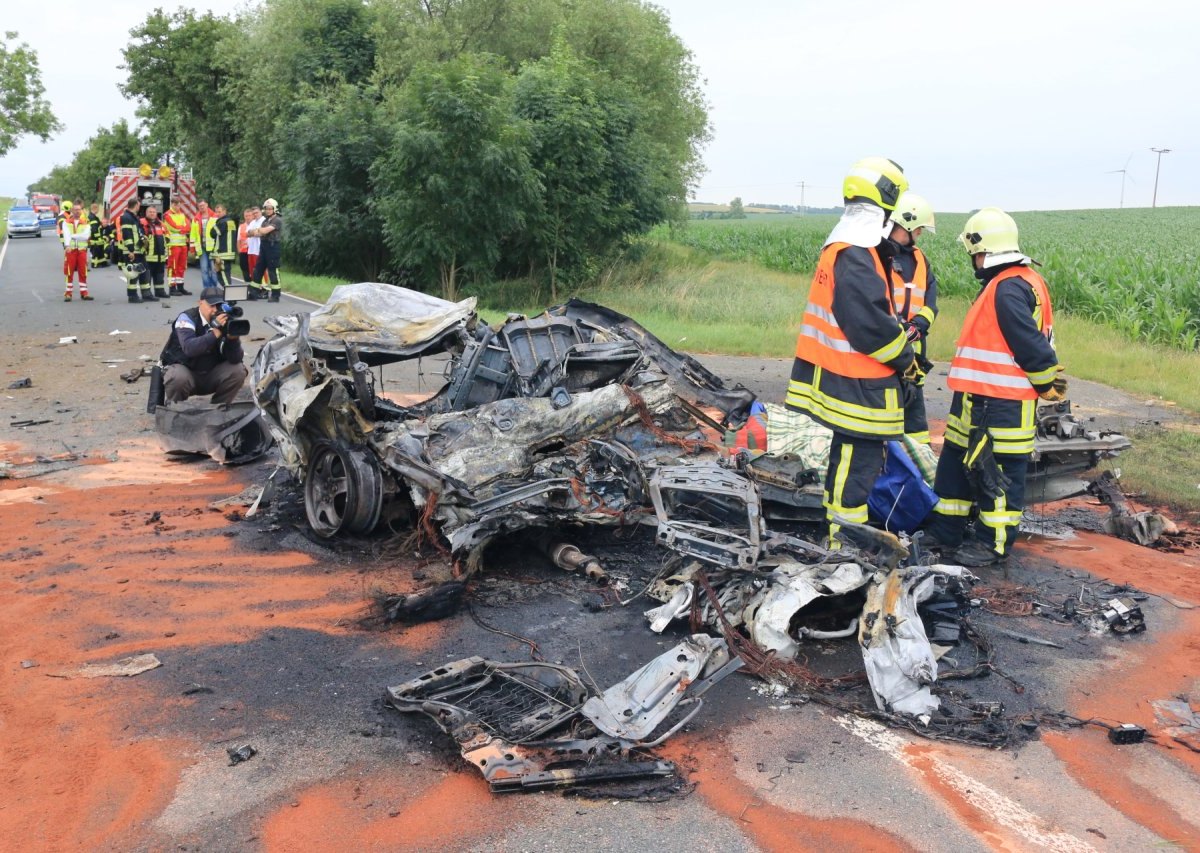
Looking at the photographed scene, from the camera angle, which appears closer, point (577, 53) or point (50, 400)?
point (50, 400)

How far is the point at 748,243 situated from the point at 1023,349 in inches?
1417

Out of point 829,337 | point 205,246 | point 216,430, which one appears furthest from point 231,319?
point 205,246

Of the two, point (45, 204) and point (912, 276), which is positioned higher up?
point (45, 204)

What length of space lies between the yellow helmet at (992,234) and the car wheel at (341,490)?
12.6 feet

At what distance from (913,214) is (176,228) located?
56.4 ft

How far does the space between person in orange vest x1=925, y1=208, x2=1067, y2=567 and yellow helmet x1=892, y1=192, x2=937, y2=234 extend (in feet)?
0.80

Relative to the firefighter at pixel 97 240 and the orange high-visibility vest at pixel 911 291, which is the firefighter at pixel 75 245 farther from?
the orange high-visibility vest at pixel 911 291

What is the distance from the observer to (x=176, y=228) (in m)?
19.8

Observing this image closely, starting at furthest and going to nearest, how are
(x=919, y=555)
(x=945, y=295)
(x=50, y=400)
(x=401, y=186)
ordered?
(x=945, y=295) → (x=401, y=186) → (x=50, y=400) → (x=919, y=555)

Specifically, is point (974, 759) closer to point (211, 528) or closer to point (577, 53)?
point (211, 528)

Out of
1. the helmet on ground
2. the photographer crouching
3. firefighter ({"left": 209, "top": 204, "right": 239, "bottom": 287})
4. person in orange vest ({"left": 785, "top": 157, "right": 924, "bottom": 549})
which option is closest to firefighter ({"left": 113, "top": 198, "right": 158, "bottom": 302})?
the helmet on ground

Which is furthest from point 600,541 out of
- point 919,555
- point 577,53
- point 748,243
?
point 748,243

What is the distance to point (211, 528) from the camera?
6.85 meters

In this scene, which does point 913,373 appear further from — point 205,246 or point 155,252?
point 155,252
